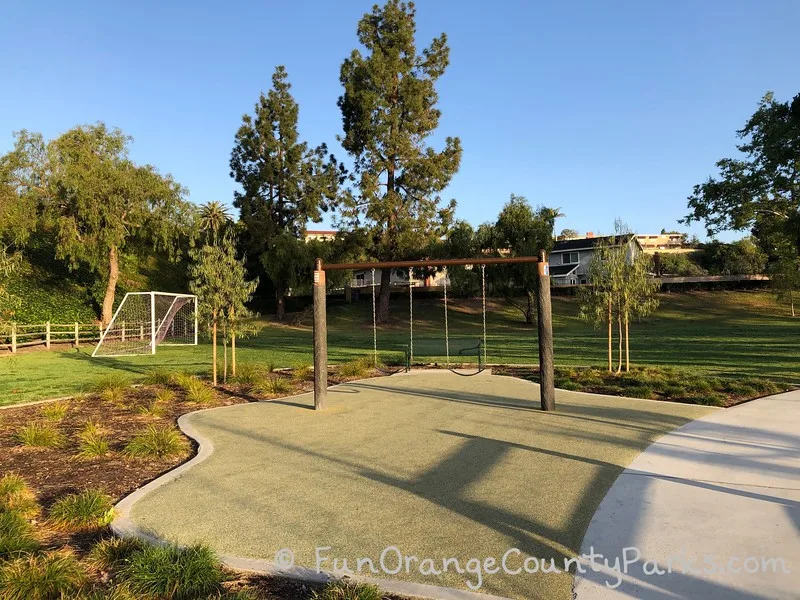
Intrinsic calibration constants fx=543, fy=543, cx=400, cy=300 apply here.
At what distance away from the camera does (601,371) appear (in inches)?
495

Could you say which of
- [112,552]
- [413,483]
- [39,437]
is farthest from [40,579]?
[39,437]

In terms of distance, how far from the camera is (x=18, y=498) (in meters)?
4.76

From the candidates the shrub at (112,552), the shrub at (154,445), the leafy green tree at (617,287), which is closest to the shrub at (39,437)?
the shrub at (154,445)

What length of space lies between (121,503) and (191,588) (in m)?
1.99

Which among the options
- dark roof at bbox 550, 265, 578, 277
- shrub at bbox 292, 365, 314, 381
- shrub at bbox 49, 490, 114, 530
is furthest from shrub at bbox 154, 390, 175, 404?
dark roof at bbox 550, 265, 578, 277

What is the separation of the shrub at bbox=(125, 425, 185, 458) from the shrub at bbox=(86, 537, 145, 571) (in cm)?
252

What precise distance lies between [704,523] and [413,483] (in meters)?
2.45

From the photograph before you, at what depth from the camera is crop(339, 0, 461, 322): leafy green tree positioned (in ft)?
119

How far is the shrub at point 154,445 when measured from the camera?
6.29 m

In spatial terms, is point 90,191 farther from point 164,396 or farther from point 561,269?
point 561,269

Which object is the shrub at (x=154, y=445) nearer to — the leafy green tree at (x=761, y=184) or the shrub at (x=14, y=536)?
the shrub at (x=14, y=536)

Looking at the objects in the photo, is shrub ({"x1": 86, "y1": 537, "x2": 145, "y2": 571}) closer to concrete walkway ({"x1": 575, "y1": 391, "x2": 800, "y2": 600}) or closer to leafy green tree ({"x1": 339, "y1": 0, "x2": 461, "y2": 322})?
concrete walkway ({"x1": 575, "y1": 391, "x2": 800, "y2": 600})

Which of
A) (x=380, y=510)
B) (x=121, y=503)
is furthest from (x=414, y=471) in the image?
(x=121, y=503)

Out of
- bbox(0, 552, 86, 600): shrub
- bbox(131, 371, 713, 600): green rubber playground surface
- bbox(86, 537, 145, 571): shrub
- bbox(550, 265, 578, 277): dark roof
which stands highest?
bbox(550, 265, 578, 277): dark roof
